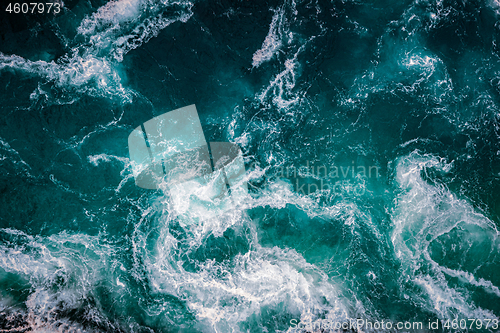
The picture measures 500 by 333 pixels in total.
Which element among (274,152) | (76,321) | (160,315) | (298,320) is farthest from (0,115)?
(298,320)

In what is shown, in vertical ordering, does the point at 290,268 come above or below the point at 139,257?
below

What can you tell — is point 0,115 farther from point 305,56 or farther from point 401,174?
point 401,174

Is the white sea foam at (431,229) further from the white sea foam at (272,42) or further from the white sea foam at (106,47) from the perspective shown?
the white sea foam at (106,47)

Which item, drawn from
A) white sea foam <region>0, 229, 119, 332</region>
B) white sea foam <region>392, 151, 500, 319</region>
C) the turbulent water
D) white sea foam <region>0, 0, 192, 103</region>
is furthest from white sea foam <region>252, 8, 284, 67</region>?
white sea foam <region>0, 229, 119, 332</region>

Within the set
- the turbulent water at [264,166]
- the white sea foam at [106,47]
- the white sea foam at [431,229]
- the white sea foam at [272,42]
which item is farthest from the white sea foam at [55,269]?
the white sea foam at [431,229]

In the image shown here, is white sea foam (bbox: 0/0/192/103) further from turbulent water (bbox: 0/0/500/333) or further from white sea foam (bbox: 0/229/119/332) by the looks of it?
white sea foam (bbox: 0/229/119/332)

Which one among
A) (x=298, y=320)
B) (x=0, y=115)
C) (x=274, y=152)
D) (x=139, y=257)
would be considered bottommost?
(x=298, y=320)
